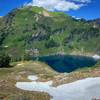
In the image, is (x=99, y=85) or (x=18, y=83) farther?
(x=18, y=83)

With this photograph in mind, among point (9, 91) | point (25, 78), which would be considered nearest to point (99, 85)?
point (9, 91)

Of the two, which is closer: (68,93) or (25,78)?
(68,93)

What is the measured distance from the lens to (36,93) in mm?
53719

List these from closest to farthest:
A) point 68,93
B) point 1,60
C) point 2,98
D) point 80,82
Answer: point 2,98 < point 68,93 < point 80,82 < point 1,60

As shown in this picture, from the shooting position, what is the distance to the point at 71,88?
187 feet

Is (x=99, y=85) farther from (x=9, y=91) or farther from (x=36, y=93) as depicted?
(x=9, y=91)

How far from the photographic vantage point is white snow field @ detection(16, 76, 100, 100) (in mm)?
50156

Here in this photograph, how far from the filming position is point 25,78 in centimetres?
7475

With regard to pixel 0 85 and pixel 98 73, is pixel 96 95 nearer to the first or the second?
pixel 98 73

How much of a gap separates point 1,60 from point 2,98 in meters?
113

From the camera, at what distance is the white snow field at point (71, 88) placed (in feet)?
165

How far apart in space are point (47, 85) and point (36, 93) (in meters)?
10.7

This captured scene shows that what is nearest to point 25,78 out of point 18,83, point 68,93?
point 18,83

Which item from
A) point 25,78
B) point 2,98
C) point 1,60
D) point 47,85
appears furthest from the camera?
point 1,60
